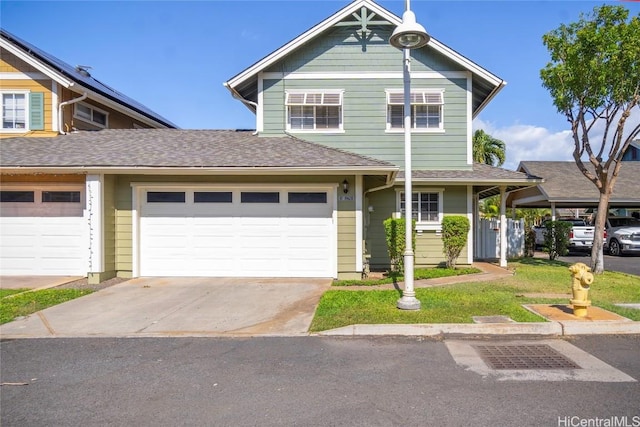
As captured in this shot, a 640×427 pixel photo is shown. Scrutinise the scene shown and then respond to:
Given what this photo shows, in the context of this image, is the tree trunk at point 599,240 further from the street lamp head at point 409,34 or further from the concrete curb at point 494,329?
the street lamp head at point 409,34

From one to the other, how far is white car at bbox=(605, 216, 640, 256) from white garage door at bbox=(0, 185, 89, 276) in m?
20.5

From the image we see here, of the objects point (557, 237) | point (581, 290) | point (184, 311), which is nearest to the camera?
point (581, 290)

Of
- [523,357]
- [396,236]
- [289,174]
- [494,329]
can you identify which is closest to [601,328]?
[494,329]

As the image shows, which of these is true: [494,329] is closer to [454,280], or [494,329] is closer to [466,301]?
[466,301]

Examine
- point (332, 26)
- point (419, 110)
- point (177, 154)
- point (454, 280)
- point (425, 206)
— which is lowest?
point (454, 280)

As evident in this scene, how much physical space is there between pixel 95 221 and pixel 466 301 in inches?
343

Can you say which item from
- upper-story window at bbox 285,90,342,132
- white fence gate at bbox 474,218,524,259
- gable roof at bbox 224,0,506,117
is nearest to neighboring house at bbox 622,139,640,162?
white fence gate at bbox 474,218,524,259

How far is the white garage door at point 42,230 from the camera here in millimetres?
10859

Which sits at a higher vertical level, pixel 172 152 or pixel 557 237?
pixel 172 152

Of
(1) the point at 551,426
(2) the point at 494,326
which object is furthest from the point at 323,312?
(1) the point at 551,426

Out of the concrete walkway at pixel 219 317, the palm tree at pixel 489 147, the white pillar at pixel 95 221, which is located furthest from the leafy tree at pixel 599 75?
the palm tree at pixel 489 147

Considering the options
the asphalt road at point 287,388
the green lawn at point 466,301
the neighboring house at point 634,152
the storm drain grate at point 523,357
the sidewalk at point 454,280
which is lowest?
the asphalt road at point 287,388

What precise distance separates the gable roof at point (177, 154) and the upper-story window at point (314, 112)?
2.44 feet

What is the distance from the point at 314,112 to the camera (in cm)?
1309
